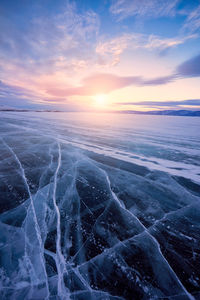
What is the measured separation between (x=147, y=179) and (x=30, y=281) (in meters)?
2.95

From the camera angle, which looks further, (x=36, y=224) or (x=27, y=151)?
(x=27, y=151)

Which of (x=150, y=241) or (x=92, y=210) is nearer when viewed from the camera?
(x=150, y=241)

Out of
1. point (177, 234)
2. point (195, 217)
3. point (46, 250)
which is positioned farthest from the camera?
point (195, 217)

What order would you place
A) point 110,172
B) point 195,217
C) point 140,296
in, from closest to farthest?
1. point 140,296
2. point 195,217
3. point 110,172

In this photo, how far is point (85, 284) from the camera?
4.83 ft

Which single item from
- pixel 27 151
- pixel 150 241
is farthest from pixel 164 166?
pixel 27 151

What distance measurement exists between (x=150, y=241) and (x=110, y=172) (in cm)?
206

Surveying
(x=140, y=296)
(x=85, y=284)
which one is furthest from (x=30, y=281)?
(x=140, y=296)

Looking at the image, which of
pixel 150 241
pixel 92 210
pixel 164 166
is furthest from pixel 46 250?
pixel 164 166

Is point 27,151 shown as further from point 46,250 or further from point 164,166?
point 164,166

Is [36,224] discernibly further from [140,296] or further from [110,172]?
[110,172]

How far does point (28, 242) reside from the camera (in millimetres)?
1843

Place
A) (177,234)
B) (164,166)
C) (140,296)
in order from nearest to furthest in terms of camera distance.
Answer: (140,296) → (177,234) → (164,166)

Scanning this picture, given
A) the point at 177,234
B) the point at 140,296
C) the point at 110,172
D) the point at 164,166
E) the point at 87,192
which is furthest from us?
the point at 164,166
